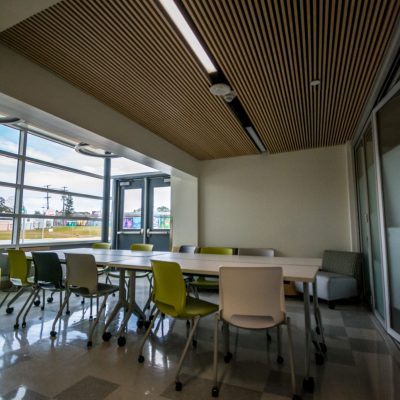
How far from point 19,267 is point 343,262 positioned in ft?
15.6

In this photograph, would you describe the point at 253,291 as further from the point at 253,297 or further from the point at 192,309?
the point at 192,309

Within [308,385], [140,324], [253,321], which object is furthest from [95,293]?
[308,385]

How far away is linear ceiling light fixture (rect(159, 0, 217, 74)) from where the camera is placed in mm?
1879

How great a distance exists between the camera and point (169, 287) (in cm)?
215

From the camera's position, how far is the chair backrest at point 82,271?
8.84ft

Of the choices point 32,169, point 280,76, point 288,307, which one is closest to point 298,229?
point 288,307

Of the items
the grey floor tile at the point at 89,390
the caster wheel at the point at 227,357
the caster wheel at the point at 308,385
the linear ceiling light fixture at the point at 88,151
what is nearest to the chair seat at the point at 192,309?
the caster wheel at the point at 227,357

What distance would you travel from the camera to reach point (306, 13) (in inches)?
75.3

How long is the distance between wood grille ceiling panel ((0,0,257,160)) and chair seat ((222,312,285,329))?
2313mm

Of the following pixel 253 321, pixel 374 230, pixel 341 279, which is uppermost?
pixel 374 230

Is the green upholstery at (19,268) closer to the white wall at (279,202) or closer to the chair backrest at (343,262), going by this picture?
the white wall at (279,202)

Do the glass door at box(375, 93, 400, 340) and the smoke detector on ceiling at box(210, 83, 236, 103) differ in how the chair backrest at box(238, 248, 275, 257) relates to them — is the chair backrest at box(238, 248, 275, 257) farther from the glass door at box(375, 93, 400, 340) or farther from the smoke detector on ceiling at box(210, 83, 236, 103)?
the smoke detector on ceiling at box(210, 83, 236, 103)

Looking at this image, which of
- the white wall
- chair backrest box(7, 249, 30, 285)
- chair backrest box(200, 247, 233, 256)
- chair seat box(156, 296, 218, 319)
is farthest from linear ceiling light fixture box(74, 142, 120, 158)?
chair seat box(156, 296, 218, 319)

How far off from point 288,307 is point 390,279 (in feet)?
5.19
